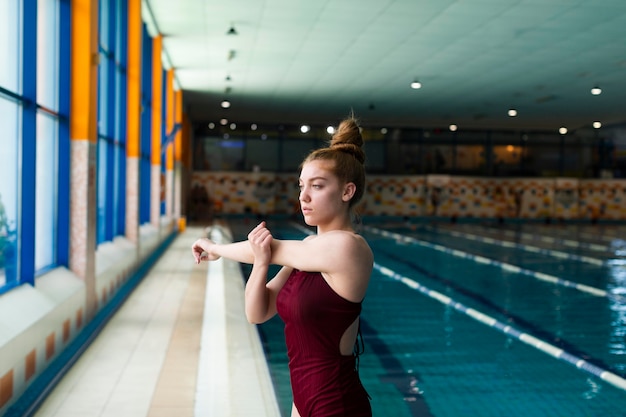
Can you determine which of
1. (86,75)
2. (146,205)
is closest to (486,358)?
(86,75)

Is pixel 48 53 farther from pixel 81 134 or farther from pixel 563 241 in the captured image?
pixel 563 241

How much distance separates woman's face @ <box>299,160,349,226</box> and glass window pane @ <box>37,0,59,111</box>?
419 centimetres

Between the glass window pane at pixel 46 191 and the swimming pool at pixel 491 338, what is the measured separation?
1866 millimetres

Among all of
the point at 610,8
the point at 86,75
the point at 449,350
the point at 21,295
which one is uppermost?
the point at 610,8

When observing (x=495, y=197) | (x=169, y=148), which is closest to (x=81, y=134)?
(x=169, y=148)

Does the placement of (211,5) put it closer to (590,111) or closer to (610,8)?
(610,8)

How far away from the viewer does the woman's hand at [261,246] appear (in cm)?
155

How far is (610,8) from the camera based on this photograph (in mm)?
9305

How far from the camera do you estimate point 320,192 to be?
5.24ft

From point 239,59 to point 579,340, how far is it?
9.56 m

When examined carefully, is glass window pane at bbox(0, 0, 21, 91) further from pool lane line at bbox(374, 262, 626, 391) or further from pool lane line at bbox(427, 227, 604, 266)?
pool lane line at bbox(427, 227, 604, 266)

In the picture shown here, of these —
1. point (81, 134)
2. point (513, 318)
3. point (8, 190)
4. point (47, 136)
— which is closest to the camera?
point (8, 190)

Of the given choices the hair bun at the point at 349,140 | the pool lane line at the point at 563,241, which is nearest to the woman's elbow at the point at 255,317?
the hair bun at the point at 349,140

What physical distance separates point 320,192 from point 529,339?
4860 mm
